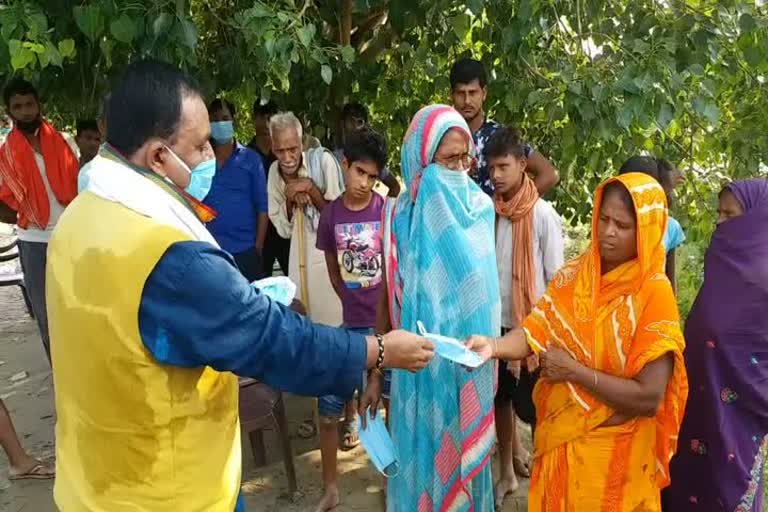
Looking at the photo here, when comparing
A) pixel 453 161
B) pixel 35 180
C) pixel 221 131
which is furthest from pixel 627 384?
pixel 35 180

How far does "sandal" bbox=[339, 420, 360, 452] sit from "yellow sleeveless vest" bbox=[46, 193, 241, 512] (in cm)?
218

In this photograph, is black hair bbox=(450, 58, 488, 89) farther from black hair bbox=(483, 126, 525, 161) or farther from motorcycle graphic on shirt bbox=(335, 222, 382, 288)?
motorcycle graphic on shirt bbox=(335, 222, 382, 288)

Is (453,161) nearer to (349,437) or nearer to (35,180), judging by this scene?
(349,437)

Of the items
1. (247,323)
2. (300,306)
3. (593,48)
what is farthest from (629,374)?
(593,48)

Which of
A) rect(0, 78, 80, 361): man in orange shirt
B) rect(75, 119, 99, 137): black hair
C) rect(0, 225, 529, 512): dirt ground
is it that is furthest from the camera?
rect(75, 119, 99, 137): black hair

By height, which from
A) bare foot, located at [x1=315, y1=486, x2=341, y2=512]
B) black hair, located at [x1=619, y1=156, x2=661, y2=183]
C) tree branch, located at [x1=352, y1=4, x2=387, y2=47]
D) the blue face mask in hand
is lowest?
bare foot, located at [x1=315, y1=486, x2=341, y2=512]

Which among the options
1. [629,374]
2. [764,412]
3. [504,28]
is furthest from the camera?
[504,28]

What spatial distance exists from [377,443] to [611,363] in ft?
2.80

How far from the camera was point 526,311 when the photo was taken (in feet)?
9.61

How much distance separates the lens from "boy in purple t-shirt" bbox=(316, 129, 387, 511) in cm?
303

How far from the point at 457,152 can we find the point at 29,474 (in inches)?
114

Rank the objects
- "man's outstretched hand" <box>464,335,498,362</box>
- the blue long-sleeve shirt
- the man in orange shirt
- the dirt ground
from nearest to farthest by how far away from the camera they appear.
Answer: the blue long-sleeve shirt
"man's outstretched hand" <box>464,335,498,362</box>
the dirt ground
the man in orange shirt

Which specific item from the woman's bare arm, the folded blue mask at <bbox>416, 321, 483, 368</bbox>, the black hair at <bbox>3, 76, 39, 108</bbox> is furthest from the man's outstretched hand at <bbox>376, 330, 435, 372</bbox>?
the black hair at <bbox>3, 76, 39, 108</bbox>

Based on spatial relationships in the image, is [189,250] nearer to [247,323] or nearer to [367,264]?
[247,323]
